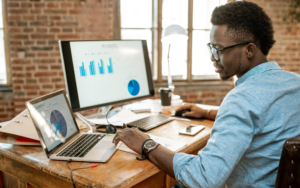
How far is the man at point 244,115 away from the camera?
0.77 metres

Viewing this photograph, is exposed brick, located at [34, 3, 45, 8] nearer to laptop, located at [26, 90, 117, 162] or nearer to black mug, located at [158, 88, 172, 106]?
black mug, located at [158, 88, 172, 106]

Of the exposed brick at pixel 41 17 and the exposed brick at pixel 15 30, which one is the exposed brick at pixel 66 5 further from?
the exposed brick at pixel 15 30

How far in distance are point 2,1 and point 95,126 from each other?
2513mm

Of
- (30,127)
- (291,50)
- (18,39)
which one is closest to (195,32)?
(291,50)

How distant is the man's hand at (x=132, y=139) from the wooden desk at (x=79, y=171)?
42 millimetres

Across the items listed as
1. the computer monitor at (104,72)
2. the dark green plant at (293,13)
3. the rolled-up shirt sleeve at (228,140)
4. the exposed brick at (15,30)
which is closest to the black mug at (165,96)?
the computer monitor at (104,72)

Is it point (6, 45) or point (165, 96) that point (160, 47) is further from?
point (6, 45)

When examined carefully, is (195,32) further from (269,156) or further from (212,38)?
(269,156)

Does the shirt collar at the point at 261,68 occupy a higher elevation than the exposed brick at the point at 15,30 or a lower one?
lower

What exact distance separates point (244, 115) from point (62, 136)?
79 centimetres

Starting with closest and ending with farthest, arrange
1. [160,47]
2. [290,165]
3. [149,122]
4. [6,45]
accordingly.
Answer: [290,165] → [149,122] → [6,45] → [160,47]

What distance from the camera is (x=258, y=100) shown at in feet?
2.58

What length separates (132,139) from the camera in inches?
42.5

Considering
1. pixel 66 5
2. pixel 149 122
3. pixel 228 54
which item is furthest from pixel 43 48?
pixel 228 54
